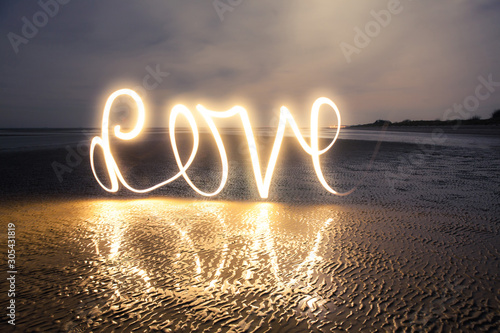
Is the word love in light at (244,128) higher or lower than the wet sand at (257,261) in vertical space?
higher

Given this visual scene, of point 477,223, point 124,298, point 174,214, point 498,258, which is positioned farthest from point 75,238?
point 477,223

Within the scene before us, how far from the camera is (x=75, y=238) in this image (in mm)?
4777

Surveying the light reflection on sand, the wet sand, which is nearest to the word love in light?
the wet sand

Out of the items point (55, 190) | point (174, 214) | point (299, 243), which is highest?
point (55, 190)

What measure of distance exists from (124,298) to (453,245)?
4.58 m

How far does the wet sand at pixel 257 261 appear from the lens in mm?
2764

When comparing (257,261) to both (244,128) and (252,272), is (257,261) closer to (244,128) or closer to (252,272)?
(252,272)

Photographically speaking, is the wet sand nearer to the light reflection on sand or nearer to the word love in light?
the light reflection on sand

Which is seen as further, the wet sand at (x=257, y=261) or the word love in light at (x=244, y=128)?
the word love in light at (x=244, y=128)

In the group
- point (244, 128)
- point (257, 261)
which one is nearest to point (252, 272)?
point (257, 261)

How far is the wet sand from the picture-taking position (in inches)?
109

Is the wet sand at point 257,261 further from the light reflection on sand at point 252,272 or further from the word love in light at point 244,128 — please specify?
the word love in light at point 244,128

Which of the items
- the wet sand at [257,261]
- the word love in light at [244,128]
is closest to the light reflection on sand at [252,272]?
the wet sand at [257,261]

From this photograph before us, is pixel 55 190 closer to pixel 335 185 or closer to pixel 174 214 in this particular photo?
pixel 174 214
